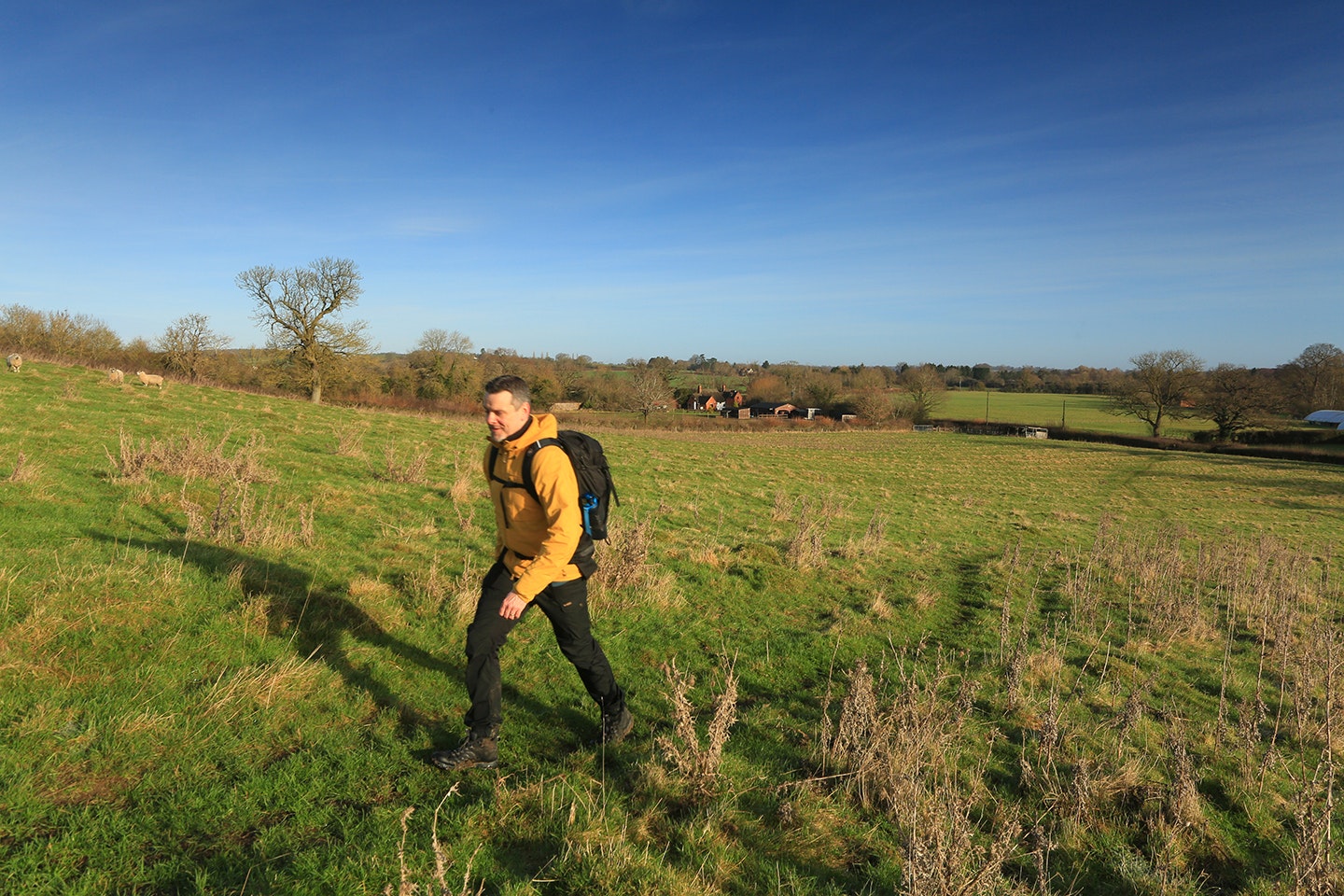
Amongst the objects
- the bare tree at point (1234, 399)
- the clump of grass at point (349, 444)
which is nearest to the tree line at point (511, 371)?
the bare tree at point (1234, 399)

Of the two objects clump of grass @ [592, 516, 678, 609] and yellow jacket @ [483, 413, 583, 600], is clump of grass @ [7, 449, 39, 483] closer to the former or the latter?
clump of grass @ [592, 516, 678, 609]

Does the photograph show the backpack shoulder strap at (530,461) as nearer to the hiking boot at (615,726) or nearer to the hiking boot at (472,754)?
the hiking boot at (472,754)

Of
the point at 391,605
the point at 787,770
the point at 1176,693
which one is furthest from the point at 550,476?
the point at 1176,693

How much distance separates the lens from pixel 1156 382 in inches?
2335

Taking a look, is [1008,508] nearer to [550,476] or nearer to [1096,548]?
[1096,548]

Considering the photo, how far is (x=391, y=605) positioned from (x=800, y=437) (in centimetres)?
5298

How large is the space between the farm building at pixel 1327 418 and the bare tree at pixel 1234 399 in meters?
23.3

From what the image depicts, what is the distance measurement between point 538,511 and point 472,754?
59.2 inches

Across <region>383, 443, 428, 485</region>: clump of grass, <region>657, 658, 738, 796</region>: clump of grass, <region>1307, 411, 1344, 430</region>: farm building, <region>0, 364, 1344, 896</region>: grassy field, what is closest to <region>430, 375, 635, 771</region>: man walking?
<region>0, 364, 1344, 896</region>: grassy field

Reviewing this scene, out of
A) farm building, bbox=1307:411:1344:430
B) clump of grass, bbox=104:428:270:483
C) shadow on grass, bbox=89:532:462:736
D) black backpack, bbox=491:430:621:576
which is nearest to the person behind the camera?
black backpack, bbox=491:430:621:576

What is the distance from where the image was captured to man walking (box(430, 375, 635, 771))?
11.6 feet

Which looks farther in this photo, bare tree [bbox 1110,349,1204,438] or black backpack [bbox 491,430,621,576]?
bare tree [bbox 1110,349,1204,438]

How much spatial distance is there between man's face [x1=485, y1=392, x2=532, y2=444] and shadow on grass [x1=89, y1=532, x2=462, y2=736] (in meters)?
2.12

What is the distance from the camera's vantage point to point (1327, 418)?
6962 cm
